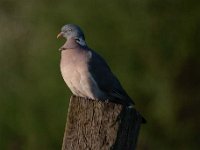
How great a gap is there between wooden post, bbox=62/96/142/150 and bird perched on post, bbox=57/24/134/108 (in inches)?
85.9

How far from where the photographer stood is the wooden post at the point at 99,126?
396 centimetres

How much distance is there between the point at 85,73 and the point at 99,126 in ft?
7.92

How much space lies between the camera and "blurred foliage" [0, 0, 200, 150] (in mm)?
12398

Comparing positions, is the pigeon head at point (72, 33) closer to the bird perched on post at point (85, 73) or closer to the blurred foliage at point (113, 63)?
the bird perched on post at point (85, 73)

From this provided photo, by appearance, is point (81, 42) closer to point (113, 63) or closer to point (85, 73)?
point (85, 73)

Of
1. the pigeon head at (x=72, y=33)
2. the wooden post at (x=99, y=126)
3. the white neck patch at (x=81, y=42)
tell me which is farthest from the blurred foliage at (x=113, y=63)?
the wooden post at (x=99, y=126)

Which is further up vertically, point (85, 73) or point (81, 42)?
point (81, 42)

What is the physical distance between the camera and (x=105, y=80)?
6578mm

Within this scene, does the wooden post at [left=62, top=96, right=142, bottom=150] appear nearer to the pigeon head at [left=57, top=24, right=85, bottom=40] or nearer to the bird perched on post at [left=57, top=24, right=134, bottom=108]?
the bird perched on post at [left=57, top=24, right=134, bottom=108]

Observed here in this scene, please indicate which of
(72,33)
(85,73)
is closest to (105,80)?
(85,73)

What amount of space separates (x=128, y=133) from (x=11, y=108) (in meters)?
8.58

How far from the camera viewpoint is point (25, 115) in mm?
12438

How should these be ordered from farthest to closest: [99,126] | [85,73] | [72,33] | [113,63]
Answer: [113,63] → [72,33] → [85,73] → [99,126]

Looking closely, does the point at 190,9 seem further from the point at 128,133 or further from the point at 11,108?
the point at 128,133
